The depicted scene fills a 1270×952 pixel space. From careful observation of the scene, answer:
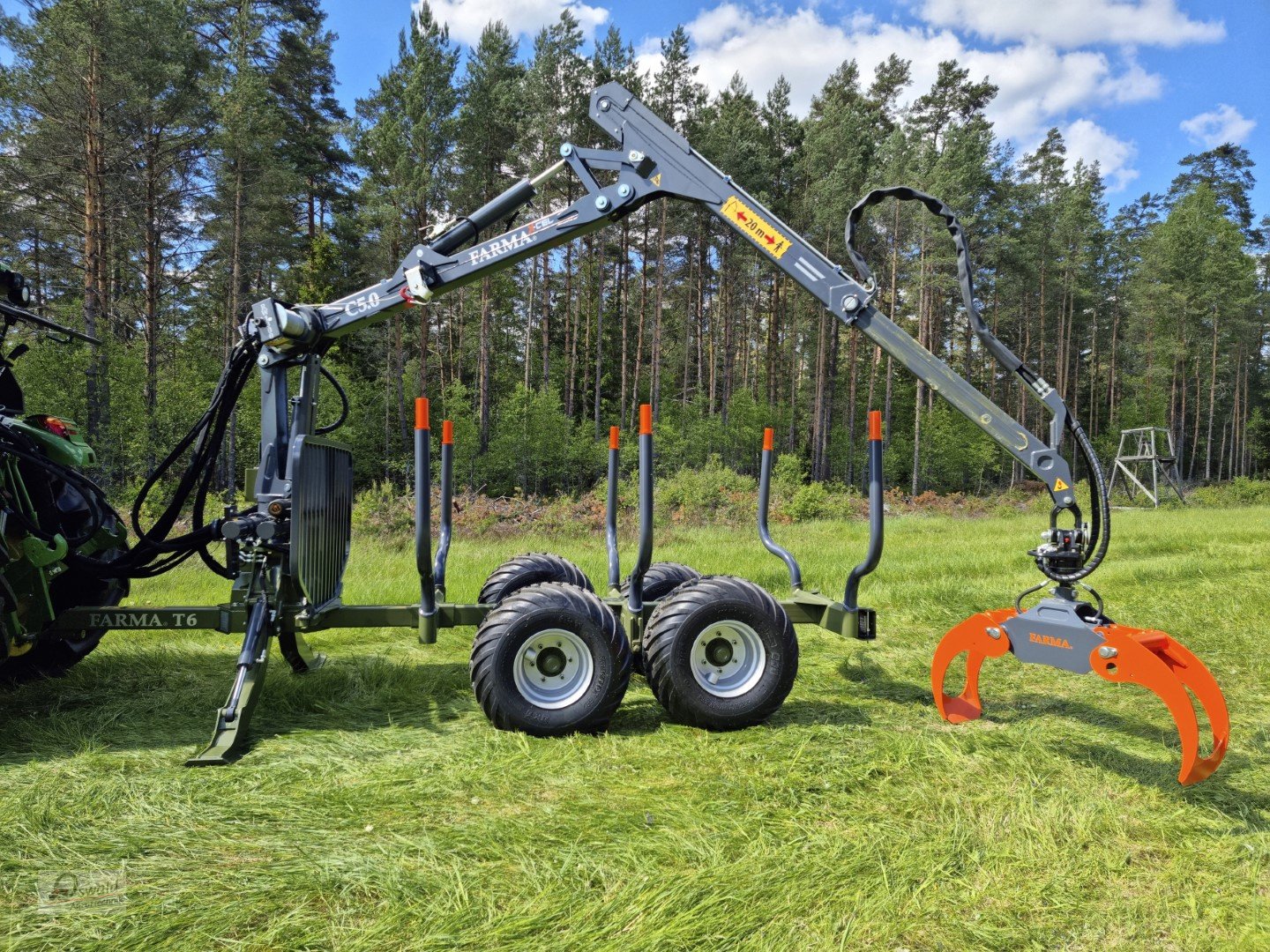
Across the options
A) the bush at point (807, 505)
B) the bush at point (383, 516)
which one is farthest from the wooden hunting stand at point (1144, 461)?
the bush at point (383, 516)

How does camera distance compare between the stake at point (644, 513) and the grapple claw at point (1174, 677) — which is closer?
the grapple claw at point (1174, 677)

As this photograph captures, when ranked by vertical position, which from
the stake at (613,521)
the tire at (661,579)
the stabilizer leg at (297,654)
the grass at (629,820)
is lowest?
the grass at (629,820)

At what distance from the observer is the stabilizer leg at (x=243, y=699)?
11.5 ft

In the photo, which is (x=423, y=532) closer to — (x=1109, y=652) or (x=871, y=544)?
(x=871, y=544)

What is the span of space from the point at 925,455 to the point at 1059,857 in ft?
113

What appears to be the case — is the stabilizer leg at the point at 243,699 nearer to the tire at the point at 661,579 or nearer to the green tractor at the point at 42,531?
the green tractor at the point at 42,531

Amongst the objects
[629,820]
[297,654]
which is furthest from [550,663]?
[297,654]

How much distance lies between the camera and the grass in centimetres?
229

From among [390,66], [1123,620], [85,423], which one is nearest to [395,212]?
[390,66]

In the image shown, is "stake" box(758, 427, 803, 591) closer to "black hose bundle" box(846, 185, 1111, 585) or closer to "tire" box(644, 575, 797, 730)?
"tire" box(644, 575, 797, 730)

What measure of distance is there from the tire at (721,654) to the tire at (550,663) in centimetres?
23

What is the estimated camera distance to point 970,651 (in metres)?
4.02

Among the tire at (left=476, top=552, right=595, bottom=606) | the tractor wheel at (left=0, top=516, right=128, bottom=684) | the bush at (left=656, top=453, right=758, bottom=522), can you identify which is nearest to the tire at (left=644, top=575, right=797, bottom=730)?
the tire at (left=476, top=552, right=595, bottom=606)

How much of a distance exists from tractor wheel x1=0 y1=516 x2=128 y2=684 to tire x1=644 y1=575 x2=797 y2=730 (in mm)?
3507
